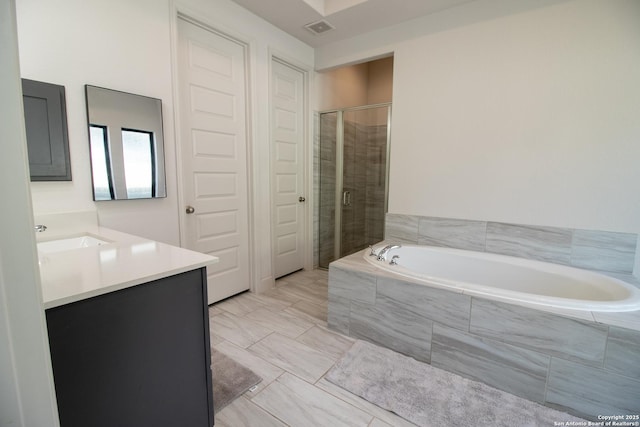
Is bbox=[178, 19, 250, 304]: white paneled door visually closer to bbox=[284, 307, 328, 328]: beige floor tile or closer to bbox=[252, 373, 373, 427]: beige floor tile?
bbox=[284, 307, 328, 328]: beige floor tile

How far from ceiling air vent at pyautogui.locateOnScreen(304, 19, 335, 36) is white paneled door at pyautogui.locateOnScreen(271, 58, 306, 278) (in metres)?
0.45

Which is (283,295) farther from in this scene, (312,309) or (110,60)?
(110,60)

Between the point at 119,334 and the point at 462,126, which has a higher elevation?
the point at 462,126

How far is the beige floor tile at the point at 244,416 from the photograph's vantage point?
1.37 metres

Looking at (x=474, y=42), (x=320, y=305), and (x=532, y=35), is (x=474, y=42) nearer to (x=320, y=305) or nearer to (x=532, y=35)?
(x=532, y=35)

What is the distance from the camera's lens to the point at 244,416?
1.42m

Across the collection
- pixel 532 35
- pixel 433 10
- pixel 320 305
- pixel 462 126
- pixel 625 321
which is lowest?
pixel 320 305

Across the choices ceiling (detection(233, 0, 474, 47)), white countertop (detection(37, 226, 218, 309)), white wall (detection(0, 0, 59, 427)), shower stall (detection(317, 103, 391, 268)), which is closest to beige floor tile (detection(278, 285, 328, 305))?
shower stall (detection(317, 103, 391, 268))

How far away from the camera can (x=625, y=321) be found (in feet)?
4.42

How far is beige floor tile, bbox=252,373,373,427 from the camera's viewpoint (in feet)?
4.57

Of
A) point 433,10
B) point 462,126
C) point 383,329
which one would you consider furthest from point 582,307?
point 433,10

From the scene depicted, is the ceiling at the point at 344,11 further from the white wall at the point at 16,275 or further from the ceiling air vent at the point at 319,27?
the white wall at the point at 16,275

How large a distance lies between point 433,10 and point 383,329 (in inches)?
105

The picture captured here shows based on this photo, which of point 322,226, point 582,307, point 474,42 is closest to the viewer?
point 582,307
